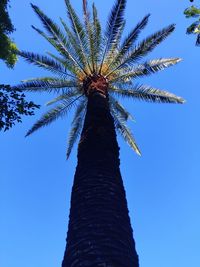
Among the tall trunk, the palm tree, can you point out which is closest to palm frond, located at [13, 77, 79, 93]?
the palm tree

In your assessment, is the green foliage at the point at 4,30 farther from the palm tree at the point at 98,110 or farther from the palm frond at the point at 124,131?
the palm frond at the point at 124,131

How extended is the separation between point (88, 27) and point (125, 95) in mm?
3205

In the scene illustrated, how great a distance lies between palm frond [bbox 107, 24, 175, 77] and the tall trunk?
6.79 meters

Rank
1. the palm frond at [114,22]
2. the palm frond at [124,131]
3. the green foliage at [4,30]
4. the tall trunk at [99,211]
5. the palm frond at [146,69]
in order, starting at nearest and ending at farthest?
the tall trunk at [99,211] → the green foliage at [4,30] → the palm frond at [114,22] → the palm frond at [146,69] → the palm frond at [124,131]

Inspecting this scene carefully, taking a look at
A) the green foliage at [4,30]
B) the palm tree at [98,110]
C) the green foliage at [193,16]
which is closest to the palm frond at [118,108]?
the palm tree at [98,110]

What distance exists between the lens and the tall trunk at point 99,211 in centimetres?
682

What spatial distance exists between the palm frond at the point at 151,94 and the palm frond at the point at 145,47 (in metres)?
1.53

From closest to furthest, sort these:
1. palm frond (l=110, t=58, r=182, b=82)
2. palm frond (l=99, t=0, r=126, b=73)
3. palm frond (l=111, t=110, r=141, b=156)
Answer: palm frond (l=99, t=0, r=126, b=73)
palm frond (l=110, t=58, r=182, b=82)
palm frond (l=111, t=110, r=141, b=156)

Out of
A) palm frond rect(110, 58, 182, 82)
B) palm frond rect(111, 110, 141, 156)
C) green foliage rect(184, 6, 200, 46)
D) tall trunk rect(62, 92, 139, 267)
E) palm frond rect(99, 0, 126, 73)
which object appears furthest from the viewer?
palm frond rect(111, 110, 141, 156)

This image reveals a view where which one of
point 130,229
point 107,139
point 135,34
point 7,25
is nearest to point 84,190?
point 130,229

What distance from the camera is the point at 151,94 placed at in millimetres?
18188

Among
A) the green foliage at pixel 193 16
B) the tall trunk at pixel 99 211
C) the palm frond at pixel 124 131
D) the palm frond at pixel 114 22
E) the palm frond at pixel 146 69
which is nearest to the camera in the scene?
the tall trunk at pixel 99 211

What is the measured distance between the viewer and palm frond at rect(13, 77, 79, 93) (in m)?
17.8

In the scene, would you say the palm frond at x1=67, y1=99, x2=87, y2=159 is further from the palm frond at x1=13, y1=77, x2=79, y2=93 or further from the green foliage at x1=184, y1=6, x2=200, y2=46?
the green foliage at x1=184, y1=6, x2=200, y2=46
